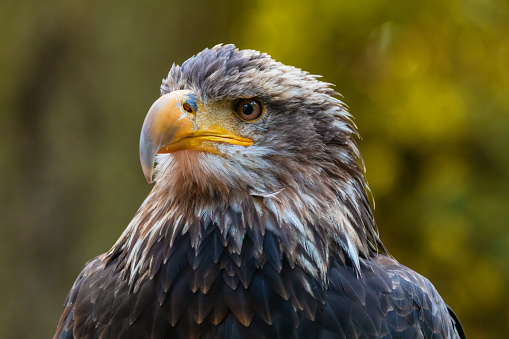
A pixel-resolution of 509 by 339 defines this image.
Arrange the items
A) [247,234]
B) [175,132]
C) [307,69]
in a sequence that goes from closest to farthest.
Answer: [175,132] → [247,234] → [307,69]

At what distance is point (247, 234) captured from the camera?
9.38 feet

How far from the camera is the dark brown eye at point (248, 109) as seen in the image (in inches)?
117

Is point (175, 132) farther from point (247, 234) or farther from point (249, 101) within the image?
point (247, 234)

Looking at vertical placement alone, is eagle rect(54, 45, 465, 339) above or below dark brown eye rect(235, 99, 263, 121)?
below

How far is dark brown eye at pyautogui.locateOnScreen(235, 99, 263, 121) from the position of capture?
2.98 m

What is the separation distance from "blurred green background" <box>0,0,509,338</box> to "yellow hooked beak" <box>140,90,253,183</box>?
388cm

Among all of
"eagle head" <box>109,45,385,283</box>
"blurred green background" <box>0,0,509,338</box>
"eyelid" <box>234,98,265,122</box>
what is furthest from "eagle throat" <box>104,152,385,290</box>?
"blurred green background" <box>0,0,509,338</box>

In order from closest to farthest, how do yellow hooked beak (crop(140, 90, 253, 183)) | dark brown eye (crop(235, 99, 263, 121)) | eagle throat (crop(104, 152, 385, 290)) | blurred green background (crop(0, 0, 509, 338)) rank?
yellow hooked beak (crop(140, 90, 253, 183)) < eagle throat (crop(104, 152, 385, 290)) < dark brown eye (crop(235, 99, 263, 121)) < blurred green background (crop(0, 0, 509, 338))

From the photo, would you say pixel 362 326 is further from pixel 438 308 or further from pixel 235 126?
pixel 235 126

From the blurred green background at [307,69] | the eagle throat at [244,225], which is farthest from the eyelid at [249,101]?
the blurred green background at [307,69]

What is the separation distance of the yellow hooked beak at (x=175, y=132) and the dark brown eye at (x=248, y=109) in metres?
0.10

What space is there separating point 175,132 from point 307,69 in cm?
433

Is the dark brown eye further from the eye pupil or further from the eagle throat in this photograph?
the eagle throat

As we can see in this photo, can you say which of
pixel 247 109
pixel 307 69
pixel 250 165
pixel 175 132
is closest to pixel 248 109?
pixel 247 109
